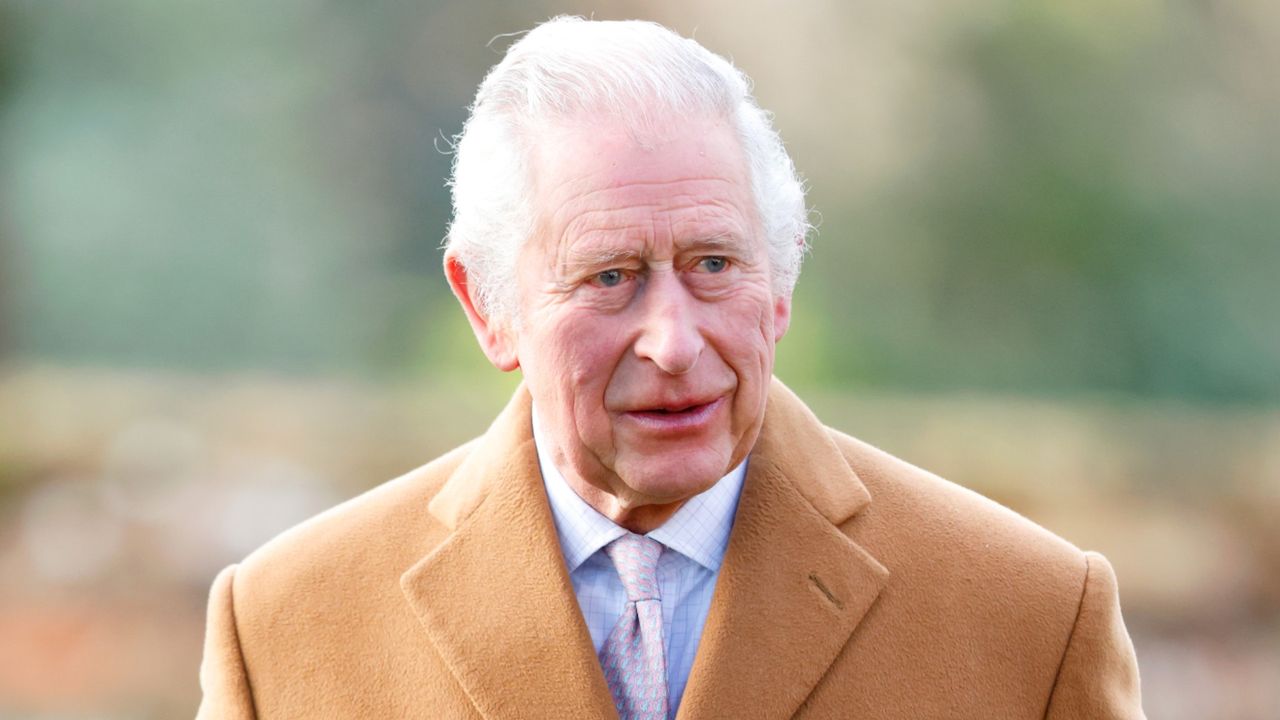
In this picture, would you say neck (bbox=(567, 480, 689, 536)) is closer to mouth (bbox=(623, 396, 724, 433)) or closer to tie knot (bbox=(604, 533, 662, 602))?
tie knot (bbox=(604, 533, 662, 602))

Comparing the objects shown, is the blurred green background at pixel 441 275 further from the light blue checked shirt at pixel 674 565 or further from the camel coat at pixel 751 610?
the light blue checked shirt at pixel 674 565

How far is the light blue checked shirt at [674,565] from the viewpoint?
2.45 metres

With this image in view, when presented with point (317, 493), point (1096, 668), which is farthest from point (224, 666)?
point (317, 493)

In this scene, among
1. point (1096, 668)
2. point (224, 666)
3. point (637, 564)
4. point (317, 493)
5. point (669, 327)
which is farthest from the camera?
point (317, 493)

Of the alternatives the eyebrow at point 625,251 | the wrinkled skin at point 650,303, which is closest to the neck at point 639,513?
the wrinkled skin at point 650,303

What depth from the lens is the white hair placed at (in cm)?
228

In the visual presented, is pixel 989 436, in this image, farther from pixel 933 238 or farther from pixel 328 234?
pixel 328 234

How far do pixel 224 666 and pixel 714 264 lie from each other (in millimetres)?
1155

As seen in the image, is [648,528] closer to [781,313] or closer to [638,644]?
[638,644]

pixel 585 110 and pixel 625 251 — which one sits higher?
pixel 585 110

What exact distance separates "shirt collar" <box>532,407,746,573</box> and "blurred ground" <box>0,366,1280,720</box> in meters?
4.59

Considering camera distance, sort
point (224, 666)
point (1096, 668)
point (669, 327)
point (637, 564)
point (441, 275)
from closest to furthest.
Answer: point (669, 327), point (1096, 668), point (637, 564), point (224, 666), point (441, 275)

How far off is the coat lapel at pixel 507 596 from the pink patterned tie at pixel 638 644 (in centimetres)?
7

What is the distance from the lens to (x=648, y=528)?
8.12ft
